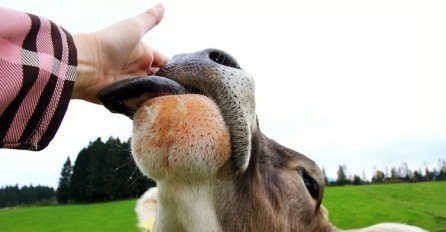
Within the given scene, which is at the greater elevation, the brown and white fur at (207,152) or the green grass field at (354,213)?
the brown and white fur at (207,152)

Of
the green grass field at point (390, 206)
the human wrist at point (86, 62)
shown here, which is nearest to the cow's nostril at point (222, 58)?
the human wrist at point (86, 62)

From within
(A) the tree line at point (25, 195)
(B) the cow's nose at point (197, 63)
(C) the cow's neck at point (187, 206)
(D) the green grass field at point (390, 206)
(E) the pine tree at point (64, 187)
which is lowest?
(A) the tree line at point (25, 195)

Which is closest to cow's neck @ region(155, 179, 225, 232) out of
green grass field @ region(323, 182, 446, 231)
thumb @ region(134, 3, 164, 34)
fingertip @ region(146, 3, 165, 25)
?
thumb @ region(134, 3, 164, 34)

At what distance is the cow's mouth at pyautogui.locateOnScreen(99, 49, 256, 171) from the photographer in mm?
2162

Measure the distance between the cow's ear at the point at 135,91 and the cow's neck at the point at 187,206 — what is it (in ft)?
1.45

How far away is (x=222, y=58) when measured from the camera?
8.18 feet

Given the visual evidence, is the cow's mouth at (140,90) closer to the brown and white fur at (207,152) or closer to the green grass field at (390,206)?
the brown and white fur at (207,152)

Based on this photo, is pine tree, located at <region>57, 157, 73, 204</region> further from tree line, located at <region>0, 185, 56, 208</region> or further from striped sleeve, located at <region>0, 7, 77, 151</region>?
striped sleeve, located at <region>0, 7, 77, 151</region>

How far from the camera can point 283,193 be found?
3379 mm

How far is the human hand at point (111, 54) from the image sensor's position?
2.23m

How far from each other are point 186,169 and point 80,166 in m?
77.1

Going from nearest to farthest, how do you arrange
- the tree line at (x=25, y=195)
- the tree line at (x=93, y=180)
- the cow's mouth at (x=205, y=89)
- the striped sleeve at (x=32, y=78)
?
the striped sleeve at (x=32, y=78) < the cow's mouth at (x=205, y=89) < the tree line at (x=93, y=180) < the tree line at (x=25, y=195)

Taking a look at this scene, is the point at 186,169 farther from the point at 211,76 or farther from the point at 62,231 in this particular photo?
the point at 62,231

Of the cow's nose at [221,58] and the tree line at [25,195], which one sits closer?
the cow's nose at [221,58]
